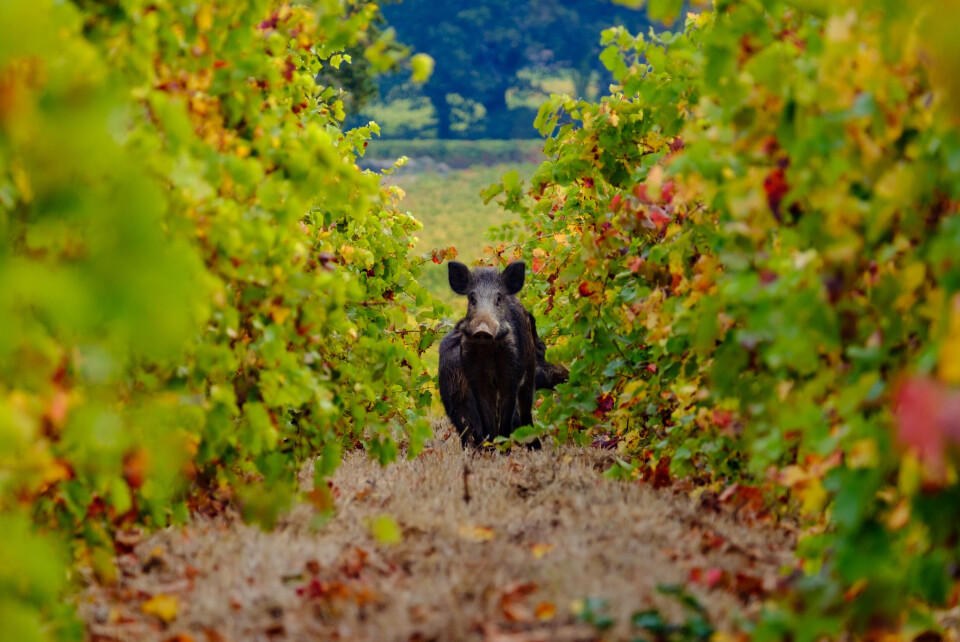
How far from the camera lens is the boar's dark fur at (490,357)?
26.4 ft

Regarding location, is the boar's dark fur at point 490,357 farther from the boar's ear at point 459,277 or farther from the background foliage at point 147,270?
the background foliage at point 147,270

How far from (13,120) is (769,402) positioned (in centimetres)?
272

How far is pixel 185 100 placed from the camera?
10.4 feet

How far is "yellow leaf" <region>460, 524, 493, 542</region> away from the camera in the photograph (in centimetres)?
405

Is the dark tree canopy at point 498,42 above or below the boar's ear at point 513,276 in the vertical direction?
above

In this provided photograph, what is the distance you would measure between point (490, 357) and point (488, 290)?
1.86ft

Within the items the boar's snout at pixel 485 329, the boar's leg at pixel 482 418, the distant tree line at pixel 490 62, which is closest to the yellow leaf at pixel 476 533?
the boar's snout at pixel 485 329

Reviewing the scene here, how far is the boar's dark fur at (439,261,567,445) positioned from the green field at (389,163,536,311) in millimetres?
16541

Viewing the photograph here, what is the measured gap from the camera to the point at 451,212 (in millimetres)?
37719

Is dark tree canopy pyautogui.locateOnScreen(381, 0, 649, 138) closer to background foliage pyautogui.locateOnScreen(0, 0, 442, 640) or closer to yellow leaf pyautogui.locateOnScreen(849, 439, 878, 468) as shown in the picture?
background foliage pyautogui.locateOnScreen(0, 0, 442, 640)

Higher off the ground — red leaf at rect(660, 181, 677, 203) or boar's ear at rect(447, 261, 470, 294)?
boar's ear at rect(447, 261, 470, 294)

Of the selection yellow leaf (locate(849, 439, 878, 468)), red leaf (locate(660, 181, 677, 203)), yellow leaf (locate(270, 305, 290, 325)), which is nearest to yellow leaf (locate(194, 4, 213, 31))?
yellow leaf (locate(270, 305, 290, 325))

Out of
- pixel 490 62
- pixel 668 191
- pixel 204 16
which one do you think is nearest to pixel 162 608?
pixel 204 16

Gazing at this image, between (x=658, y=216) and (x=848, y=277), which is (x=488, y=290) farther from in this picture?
(x=848, y=277)
